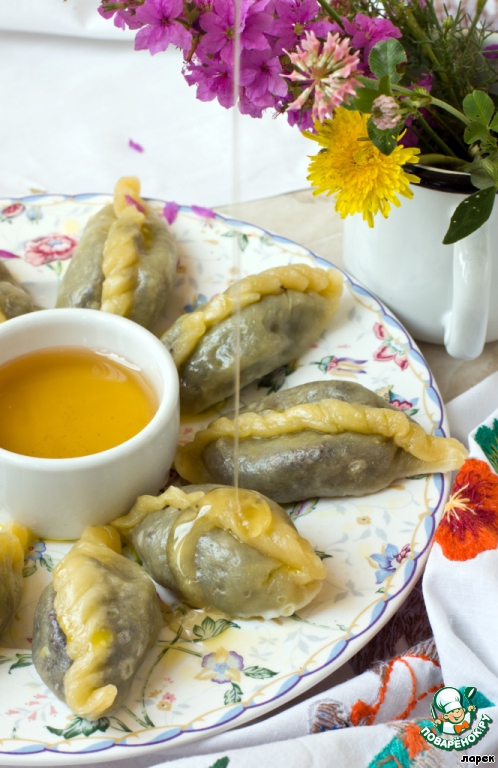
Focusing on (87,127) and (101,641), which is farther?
(87,127)

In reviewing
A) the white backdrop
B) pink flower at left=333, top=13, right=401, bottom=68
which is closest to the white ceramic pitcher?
pink flower at left=333, top=13, right=401, bottom=68

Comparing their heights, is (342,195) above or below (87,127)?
above

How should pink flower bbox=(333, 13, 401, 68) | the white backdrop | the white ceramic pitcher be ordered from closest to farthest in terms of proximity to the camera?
pink flower bbox=(333, 13, 401, 68) < the white ceramic pitcher < the white backdrop

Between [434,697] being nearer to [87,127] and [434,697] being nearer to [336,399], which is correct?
Answer: [336,399]

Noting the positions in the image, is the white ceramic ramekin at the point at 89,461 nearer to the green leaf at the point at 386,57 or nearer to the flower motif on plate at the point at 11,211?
the flower motif on plate at the point at 11,211

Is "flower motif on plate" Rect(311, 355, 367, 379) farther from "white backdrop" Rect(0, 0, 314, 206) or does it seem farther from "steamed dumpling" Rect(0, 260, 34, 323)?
"white backdrop" Rect(0, 0, 314, 206)

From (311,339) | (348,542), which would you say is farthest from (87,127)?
(348,542)

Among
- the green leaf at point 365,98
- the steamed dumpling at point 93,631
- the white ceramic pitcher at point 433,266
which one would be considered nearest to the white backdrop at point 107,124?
the white ceramic pitcher at point 433,266
